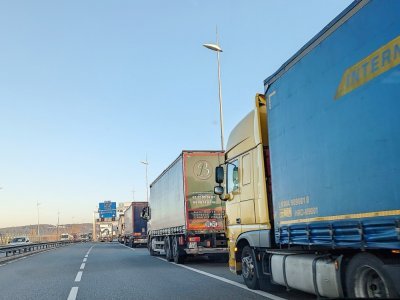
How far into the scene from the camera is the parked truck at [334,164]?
462cm

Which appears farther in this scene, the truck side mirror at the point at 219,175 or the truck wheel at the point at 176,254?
the truck wheel at the point at 176,254

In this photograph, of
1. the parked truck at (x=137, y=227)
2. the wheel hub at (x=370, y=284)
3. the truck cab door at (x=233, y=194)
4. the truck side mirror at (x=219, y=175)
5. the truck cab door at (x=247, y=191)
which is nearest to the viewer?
the wheel hub at (x=370, y=284)

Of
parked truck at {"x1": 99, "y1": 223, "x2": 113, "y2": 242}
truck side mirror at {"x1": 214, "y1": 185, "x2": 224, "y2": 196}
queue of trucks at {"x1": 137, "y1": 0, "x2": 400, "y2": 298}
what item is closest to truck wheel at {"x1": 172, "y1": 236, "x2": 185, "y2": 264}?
truck side mirror at {"x1": 214, "y1": 185, "x2": 224, "y2": 196}

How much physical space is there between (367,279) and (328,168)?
4.67 feet

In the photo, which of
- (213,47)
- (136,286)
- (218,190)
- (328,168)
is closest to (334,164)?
(328,168)

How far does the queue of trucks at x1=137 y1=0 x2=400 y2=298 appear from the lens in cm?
464

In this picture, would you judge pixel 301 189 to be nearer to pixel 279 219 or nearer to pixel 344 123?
pixel 279 219

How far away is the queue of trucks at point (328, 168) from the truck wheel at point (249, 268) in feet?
0.08

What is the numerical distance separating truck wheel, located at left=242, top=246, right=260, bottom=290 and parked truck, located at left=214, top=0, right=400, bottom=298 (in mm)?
70

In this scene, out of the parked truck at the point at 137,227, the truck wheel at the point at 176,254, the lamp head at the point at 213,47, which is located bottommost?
the truck wheel at the point at 176,254

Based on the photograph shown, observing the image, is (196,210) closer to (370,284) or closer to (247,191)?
(247,191)

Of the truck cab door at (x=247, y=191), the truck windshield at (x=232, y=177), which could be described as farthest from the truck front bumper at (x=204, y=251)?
the truck cab door at (x=247, y=191)

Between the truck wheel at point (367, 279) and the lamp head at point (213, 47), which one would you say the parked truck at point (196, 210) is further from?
the truck wheel at point (367, 279)

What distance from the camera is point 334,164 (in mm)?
5645
